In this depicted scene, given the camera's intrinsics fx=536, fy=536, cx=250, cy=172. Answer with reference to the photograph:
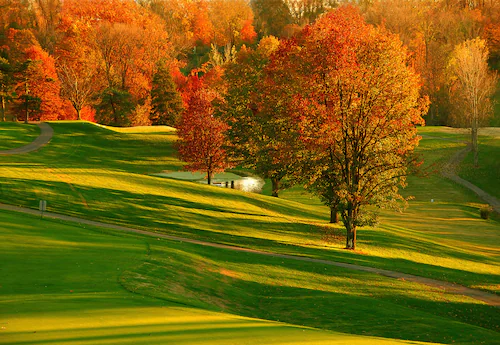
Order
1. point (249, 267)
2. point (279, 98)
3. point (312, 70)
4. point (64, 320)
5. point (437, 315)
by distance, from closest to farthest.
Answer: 1. point (64, 320)
2. point (437, 315)
3. point (249, 267)
4. point (312, 70)
5. point (279, 98)

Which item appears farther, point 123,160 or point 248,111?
point 123,160

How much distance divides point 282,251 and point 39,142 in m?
45.8

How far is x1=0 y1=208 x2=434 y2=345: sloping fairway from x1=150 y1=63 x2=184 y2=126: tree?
248 ft

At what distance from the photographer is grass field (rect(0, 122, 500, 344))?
72.7ft

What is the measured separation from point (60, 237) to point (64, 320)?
14.3m

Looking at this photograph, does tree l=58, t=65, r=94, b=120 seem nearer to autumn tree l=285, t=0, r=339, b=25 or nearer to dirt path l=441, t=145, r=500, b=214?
dirt path l=441, t=145, r=500, b=214

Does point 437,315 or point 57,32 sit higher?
point 57,32

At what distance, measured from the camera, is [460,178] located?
257 feet

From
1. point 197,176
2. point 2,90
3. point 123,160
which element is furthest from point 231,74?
point 2,90

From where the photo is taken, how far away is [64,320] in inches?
502

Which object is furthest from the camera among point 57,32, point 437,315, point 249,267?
point 57,32

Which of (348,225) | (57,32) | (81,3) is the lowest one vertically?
(348,225)

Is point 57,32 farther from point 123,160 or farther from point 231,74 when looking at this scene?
point 231,74

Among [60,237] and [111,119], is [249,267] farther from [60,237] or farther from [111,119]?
[111,119]
